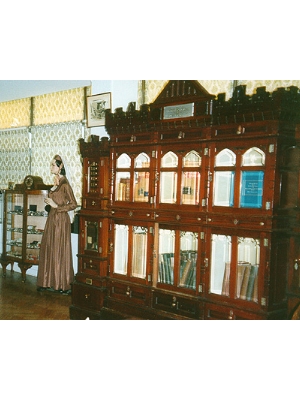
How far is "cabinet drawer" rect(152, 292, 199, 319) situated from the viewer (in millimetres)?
3295

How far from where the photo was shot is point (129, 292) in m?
3.76

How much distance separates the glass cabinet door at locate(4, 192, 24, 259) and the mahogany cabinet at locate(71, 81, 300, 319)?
2.67 meters

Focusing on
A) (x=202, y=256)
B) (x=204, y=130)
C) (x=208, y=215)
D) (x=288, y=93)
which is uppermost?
(x=288, y=93)

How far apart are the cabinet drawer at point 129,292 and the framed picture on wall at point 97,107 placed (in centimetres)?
228

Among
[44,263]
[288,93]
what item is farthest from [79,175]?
[288,93]

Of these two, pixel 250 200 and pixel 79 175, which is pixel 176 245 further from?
pixel 79 175

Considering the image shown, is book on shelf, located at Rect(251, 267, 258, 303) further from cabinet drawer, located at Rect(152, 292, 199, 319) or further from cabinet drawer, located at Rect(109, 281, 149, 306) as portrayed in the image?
cabinet drawer, located at Rect(109, 281, 149, 306)

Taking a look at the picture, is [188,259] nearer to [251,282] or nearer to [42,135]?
[251,282]

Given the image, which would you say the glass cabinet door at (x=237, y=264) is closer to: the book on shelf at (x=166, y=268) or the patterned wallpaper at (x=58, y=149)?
the book on shelf at (x=166, y=268)

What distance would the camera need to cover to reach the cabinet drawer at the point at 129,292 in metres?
3.65

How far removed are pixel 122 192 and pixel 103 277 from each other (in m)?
1.02

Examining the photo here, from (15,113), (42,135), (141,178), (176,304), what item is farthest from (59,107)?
(176,304)

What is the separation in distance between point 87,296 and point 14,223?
121 inches
